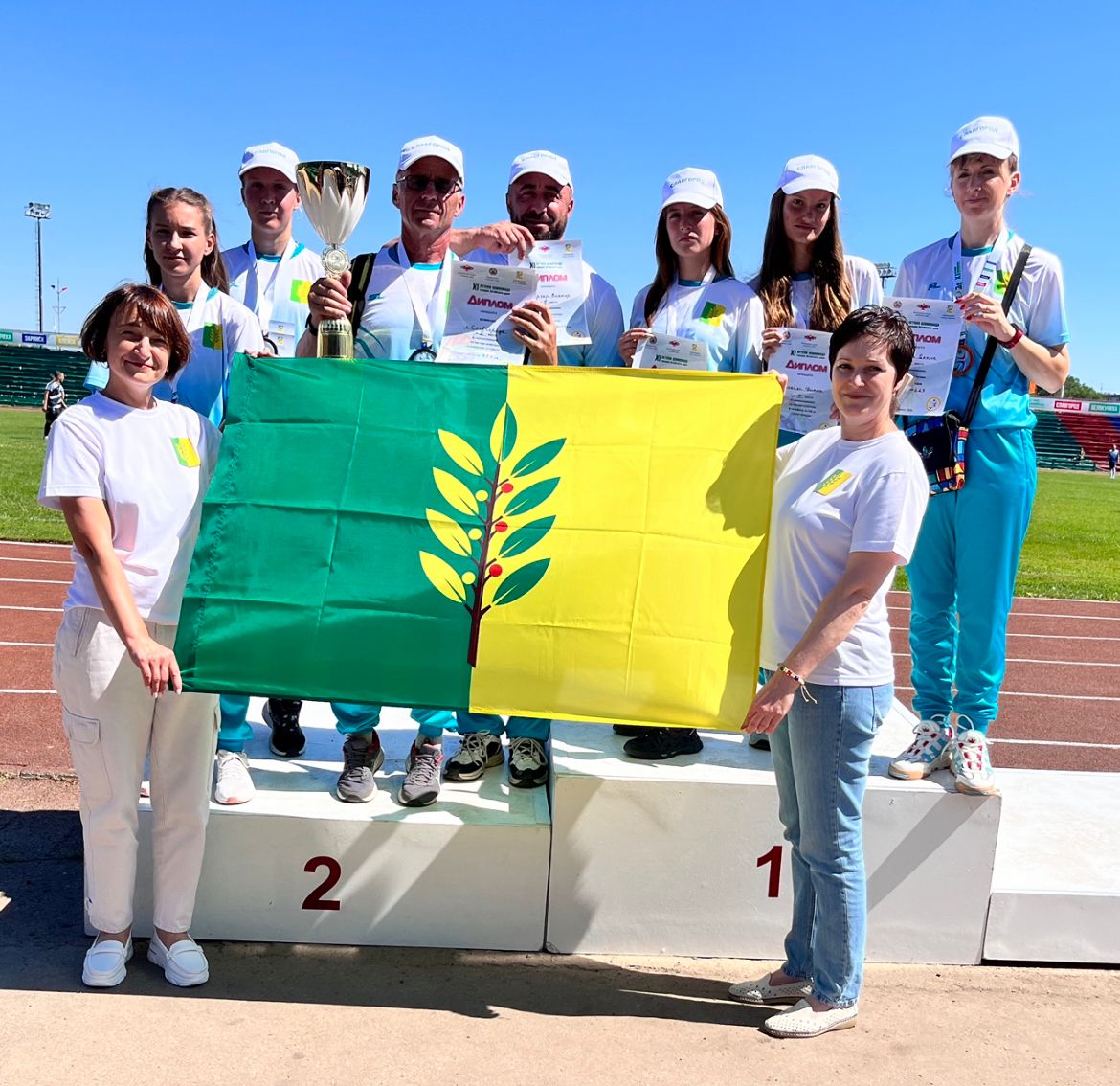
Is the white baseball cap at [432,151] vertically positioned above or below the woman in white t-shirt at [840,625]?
above

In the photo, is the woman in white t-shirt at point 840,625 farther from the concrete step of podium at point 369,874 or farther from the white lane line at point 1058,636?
the white lane line at point 1058,636

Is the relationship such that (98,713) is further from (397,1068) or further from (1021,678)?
(1021,678)

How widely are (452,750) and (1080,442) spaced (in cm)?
6680

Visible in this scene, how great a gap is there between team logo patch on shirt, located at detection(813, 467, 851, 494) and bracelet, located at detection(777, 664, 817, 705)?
1.58 ft

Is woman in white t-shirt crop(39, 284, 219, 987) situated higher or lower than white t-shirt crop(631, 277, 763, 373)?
lower

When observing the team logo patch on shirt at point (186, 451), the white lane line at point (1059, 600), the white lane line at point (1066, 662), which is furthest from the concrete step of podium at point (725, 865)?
the white lane line at point (1059, 600)

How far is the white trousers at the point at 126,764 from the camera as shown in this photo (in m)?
2.92

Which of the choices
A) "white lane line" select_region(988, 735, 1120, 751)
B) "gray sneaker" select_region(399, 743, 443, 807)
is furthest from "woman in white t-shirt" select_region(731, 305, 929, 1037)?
"white lane line" select_region(988, 735, 1120, 751)

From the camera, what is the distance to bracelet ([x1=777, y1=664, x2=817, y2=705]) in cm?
279

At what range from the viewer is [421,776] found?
3.55 metres

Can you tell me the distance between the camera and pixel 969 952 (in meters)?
3.54

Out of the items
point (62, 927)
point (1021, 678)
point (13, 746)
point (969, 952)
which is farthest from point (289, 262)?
point (1021, 678)

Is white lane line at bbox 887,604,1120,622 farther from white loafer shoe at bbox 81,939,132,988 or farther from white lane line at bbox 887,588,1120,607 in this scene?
white loafer shoe at bbox 81,939,132,988

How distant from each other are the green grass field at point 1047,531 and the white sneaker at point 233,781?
8878mm
